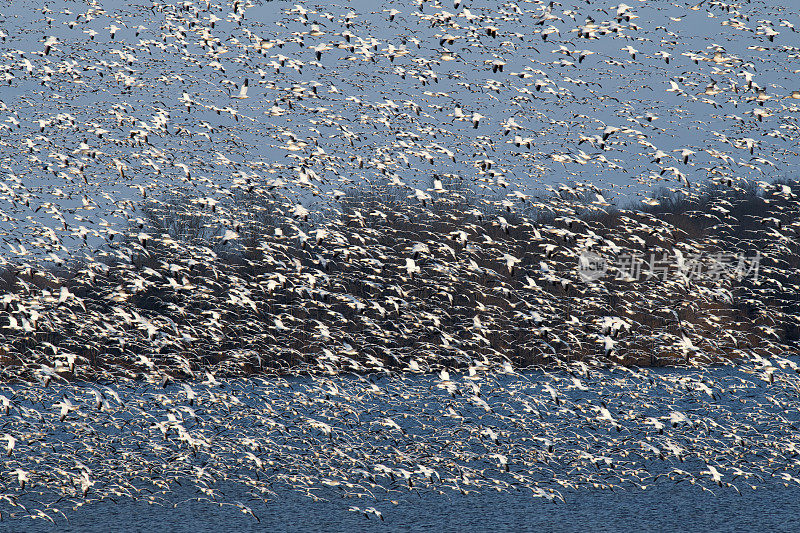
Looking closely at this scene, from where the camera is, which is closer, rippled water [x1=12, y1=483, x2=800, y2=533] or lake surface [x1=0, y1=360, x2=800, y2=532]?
rippled water [x1=12, y1=483, x2=800, y2=533]

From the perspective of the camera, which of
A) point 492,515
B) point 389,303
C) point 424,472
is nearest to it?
point 492,515

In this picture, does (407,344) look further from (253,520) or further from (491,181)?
(253,520)

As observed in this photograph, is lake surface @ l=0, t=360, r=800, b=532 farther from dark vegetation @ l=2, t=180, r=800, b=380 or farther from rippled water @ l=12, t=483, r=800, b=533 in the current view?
dark vegetation @ l=2, t=180, r=800, b=380

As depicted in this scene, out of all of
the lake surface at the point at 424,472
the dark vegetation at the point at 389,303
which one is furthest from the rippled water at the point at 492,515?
the dark vegetation at the point at 389,303

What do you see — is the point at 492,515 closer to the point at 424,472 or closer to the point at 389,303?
the point at 424,472

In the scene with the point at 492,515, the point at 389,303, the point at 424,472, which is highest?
the point at 389,303

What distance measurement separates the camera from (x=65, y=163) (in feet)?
118

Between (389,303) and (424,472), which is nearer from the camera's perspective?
(424,472)

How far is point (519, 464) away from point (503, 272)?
1134 inches

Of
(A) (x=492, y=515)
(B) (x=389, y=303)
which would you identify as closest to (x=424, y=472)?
(A) (x=492, y=515)

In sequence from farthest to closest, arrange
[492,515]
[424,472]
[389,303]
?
[389,303] < [424,472] < [492,515]

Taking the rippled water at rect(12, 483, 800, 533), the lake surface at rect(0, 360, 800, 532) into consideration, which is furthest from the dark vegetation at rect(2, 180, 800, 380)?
the rippled water at rect(12, 483, 800, 533)

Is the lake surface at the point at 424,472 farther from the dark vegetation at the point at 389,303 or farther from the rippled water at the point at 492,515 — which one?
the dark vegetation at the point at 389,303

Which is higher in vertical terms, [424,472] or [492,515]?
[424,472]
